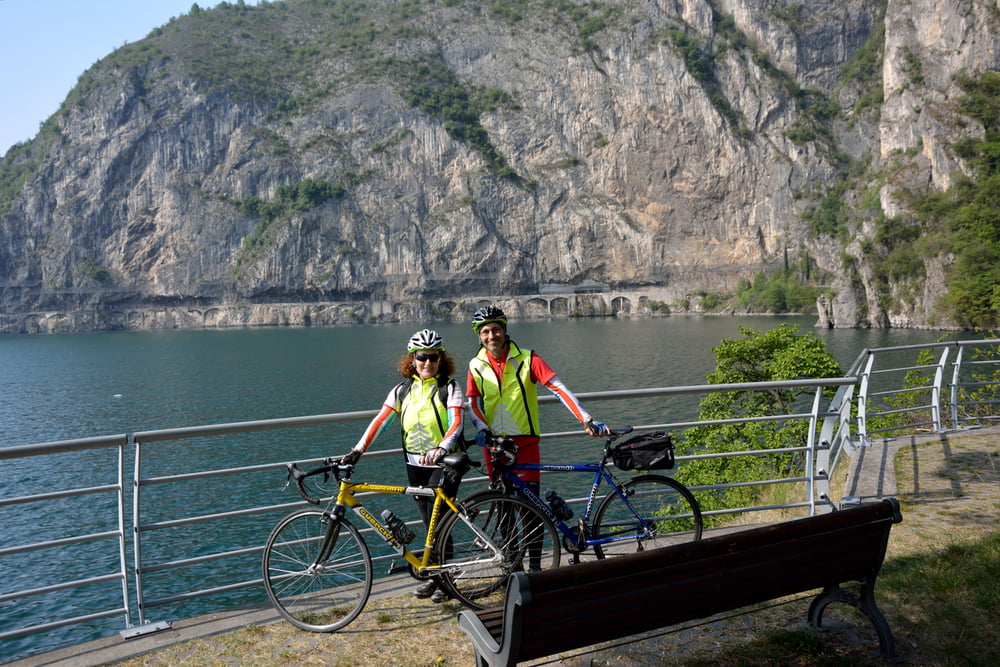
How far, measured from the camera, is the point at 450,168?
158125mm

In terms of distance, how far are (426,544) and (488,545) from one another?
0.39 m

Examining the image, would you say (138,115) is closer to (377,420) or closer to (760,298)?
(760,298)

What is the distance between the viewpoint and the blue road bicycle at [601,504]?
4426mm

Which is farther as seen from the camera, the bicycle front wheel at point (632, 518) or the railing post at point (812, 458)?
the railing post at point (812, 458)

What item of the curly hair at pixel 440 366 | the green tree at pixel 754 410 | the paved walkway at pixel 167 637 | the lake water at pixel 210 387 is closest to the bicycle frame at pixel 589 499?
the curly hair at pixel 440 366

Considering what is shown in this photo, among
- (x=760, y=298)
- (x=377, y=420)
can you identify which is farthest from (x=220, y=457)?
(x=760, y=298)

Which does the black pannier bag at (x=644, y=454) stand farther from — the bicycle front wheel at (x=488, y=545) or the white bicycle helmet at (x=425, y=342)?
the white bicycle helmet at (x=425, y=342)

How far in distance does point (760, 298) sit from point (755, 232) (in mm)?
25463

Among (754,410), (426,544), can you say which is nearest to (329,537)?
(426,544)

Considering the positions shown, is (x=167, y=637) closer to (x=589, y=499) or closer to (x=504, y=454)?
(x=504, y=454)

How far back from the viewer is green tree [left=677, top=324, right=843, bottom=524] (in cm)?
1570

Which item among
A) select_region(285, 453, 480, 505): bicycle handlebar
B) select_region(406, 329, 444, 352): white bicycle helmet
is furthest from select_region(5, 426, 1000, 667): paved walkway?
select_region(406, 329, 444, 352): white bicycle helmet

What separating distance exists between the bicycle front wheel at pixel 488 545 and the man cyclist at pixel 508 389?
321 mm

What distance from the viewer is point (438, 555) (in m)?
4.32
